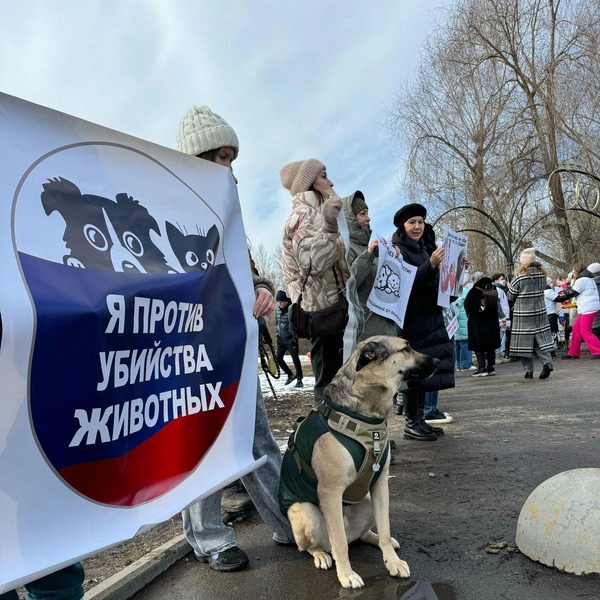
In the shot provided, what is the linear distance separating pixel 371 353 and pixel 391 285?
1.59 meters

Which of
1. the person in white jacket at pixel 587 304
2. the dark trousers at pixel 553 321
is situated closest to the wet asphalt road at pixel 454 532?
the person in white jacket at pixel 587 304

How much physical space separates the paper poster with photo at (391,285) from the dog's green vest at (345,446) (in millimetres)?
1616

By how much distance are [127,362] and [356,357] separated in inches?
64.7

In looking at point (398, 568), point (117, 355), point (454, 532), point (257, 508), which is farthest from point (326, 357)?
point (117, 355)

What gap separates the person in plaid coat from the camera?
390 inches

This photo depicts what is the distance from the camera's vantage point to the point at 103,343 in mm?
1886

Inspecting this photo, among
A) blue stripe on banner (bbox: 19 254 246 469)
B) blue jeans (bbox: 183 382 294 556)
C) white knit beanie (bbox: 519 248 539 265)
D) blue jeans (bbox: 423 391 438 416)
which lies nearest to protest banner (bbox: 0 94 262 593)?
blue stripe on banner (bbox: 19 254 246 469)

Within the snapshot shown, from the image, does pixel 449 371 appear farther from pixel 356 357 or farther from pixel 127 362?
pixel 127 362

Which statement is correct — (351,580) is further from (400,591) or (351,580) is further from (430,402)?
(430,402)

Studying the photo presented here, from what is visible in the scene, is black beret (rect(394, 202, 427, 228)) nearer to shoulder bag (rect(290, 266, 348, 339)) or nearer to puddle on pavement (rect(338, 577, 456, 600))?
shoulder bag (rect(290, 266, 348, 339))

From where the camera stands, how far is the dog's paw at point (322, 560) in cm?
298

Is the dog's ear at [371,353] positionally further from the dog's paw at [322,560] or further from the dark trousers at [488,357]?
the dark trousers at [488,357]

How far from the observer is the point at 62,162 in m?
1.92

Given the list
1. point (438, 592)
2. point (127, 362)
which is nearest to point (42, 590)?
point (127, 362)
